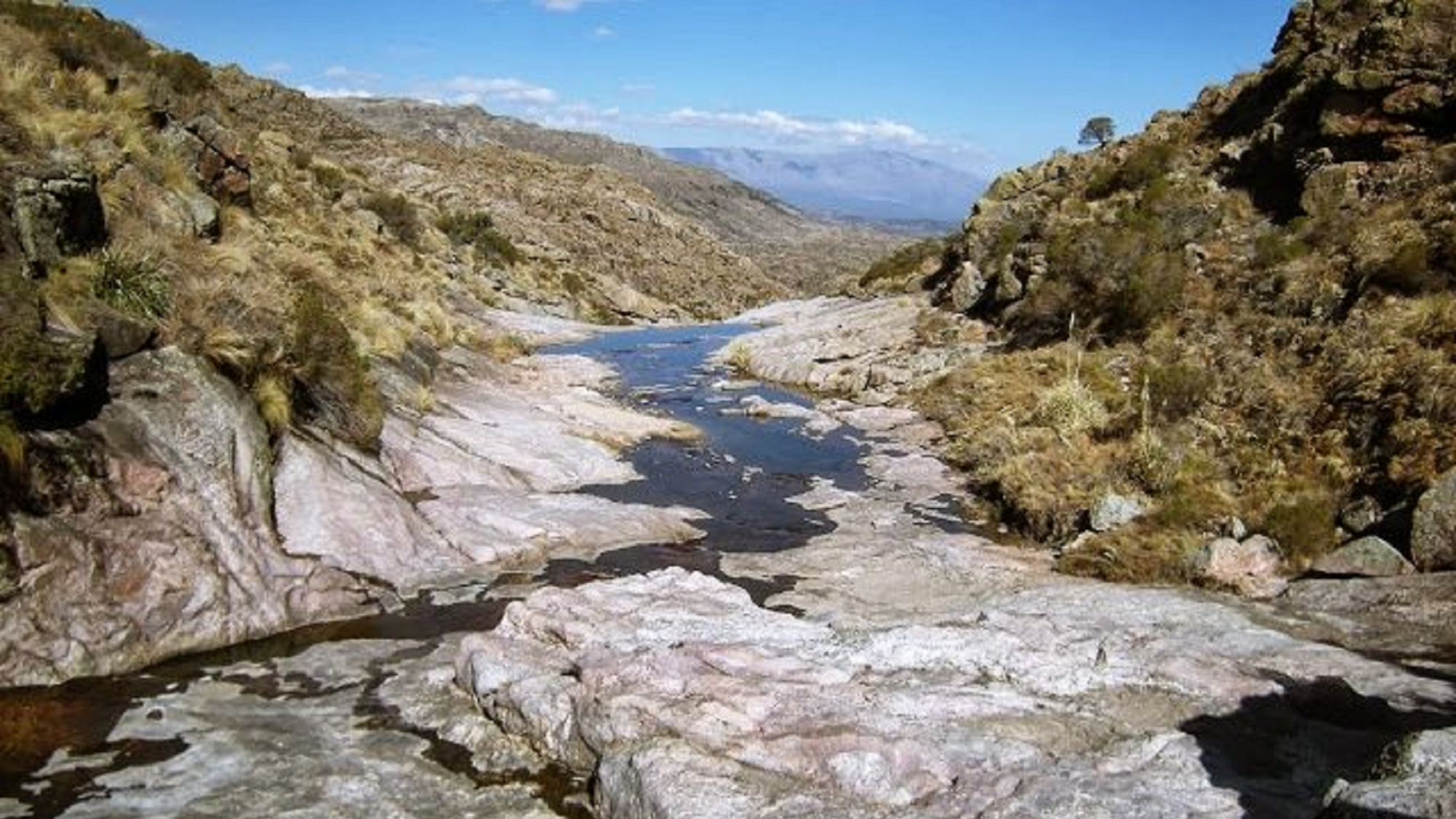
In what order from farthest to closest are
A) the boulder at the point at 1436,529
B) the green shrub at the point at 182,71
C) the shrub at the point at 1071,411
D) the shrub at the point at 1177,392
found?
1. the green shrub at the point at 182,71
2. the shrub at the point at 1071,411
3. the shrub at the point at 1177,392
4. the boulder at the point at 1436,529

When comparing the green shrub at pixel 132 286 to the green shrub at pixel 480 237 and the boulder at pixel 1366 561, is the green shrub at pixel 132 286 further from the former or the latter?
the green shrub at pixel 480 237

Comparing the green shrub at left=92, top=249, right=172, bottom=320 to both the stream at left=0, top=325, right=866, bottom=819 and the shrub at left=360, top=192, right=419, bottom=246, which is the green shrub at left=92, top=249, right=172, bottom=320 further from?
the shrub at left=360, top=192, right=419, bottom=246

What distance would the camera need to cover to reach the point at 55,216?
54.4 ft

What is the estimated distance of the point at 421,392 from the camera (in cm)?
2359

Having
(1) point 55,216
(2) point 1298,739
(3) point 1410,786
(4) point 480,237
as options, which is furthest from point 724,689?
(4) point 480,237

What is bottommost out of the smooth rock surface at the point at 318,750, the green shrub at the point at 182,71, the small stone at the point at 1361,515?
the smooth rock surface at the point at 318,750

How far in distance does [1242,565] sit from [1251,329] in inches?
457

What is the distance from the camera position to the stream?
10016 mm

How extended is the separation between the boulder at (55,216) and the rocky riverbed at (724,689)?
14.7ft

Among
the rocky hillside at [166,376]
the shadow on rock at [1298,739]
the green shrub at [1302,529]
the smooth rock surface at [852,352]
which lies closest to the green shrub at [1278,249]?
the smooth rock surface at [852,352]

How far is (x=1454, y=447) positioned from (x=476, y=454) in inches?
670

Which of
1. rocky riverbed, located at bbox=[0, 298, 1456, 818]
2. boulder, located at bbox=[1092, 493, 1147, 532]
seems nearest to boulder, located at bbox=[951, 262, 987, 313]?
boulder, located at bbox=[1092, 493, 1147, 532]

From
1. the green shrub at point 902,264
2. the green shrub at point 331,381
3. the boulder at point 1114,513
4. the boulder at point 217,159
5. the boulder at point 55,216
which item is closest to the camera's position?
the boulder at point 55,216

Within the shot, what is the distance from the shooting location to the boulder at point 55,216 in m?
16.0
